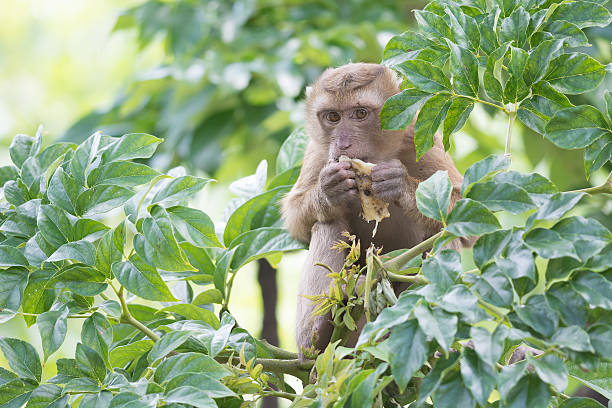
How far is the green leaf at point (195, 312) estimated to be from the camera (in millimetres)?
1549

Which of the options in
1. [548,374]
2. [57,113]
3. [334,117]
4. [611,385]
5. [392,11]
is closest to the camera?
[548,374]

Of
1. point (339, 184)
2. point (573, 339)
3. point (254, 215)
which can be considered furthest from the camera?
point (339, 184)

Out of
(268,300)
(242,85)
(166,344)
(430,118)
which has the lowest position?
(268,300)

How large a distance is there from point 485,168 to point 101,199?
2.39ft

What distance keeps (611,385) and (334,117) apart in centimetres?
153

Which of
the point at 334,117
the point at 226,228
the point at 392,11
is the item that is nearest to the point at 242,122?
the point at 392,11

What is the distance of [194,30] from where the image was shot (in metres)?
4.35

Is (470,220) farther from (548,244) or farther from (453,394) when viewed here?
(453,394)

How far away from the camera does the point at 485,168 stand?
1.10 meters

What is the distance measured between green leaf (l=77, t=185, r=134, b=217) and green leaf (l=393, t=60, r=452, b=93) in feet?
1.85

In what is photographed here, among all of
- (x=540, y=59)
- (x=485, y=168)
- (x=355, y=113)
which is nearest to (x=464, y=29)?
(x=540, y=59)

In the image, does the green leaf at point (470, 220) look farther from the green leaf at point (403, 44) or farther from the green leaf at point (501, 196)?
the green leaf at point (403, 44)

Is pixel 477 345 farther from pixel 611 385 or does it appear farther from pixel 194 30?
pixel 194 30

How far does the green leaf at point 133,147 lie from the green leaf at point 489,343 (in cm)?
79
